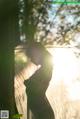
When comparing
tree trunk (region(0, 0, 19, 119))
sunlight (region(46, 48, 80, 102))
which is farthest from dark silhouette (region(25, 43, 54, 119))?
tree trunk (region(0, 0, 19, 119))

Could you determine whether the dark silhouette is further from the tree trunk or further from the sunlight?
the tree trunk

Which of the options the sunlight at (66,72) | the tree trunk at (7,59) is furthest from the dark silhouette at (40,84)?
the tree trunk at (7,59)

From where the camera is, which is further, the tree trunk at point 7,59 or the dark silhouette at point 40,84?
the dark silhouette at point 40,84

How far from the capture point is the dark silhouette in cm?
201

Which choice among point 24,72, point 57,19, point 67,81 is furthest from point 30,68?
point 57,19

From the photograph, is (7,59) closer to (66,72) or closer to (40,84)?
(40,84)

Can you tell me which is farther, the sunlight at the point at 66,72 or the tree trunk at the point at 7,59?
the sunlight at the point at 66,72

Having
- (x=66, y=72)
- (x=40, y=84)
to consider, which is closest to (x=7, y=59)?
(x=40, y=84)

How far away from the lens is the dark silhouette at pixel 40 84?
2008 mm

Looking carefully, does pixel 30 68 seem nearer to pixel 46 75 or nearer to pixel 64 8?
pixel 46 75

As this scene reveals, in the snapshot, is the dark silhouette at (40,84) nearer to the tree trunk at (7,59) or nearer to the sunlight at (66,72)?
the sunlight at (66,72)

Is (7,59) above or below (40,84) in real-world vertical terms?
above

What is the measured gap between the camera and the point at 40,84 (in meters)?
2.01

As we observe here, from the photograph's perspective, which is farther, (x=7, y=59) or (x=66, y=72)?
(x=66, y=72)
